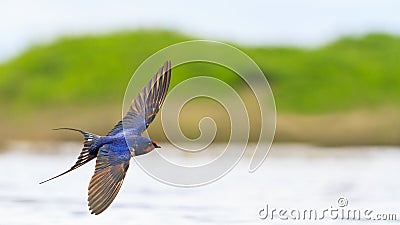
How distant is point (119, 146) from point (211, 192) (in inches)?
189

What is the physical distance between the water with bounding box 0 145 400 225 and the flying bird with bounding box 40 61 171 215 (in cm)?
119

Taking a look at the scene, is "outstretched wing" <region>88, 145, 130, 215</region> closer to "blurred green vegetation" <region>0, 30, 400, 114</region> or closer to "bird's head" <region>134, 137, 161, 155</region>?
"bird's head" <region>134, 137, 161, 155</region>

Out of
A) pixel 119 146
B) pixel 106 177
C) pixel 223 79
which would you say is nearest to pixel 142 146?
pixel 119 146

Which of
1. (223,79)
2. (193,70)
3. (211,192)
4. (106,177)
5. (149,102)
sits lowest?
(106,177)

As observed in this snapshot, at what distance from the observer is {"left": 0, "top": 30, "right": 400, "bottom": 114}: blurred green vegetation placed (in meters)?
34.3

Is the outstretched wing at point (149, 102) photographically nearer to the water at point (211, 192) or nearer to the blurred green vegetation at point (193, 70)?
the water at point (211, 192)

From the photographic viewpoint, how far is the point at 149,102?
44.5 feet

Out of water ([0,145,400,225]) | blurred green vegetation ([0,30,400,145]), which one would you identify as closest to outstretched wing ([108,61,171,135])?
water ([0,145,400,225])


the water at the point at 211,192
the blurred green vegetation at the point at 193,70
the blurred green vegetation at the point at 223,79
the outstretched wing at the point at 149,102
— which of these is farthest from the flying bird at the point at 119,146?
the blurred green vegetation at the point at 193,70

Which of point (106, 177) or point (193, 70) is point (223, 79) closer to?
point (193, 70)

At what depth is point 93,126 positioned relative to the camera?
2694 cm

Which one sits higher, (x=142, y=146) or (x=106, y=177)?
(x=142, y=146)

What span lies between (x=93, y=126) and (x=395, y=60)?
655 inches

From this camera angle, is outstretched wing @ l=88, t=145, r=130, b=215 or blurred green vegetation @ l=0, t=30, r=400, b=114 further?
blurred green vegetation @ l=0, t=30, r=400, b=114
